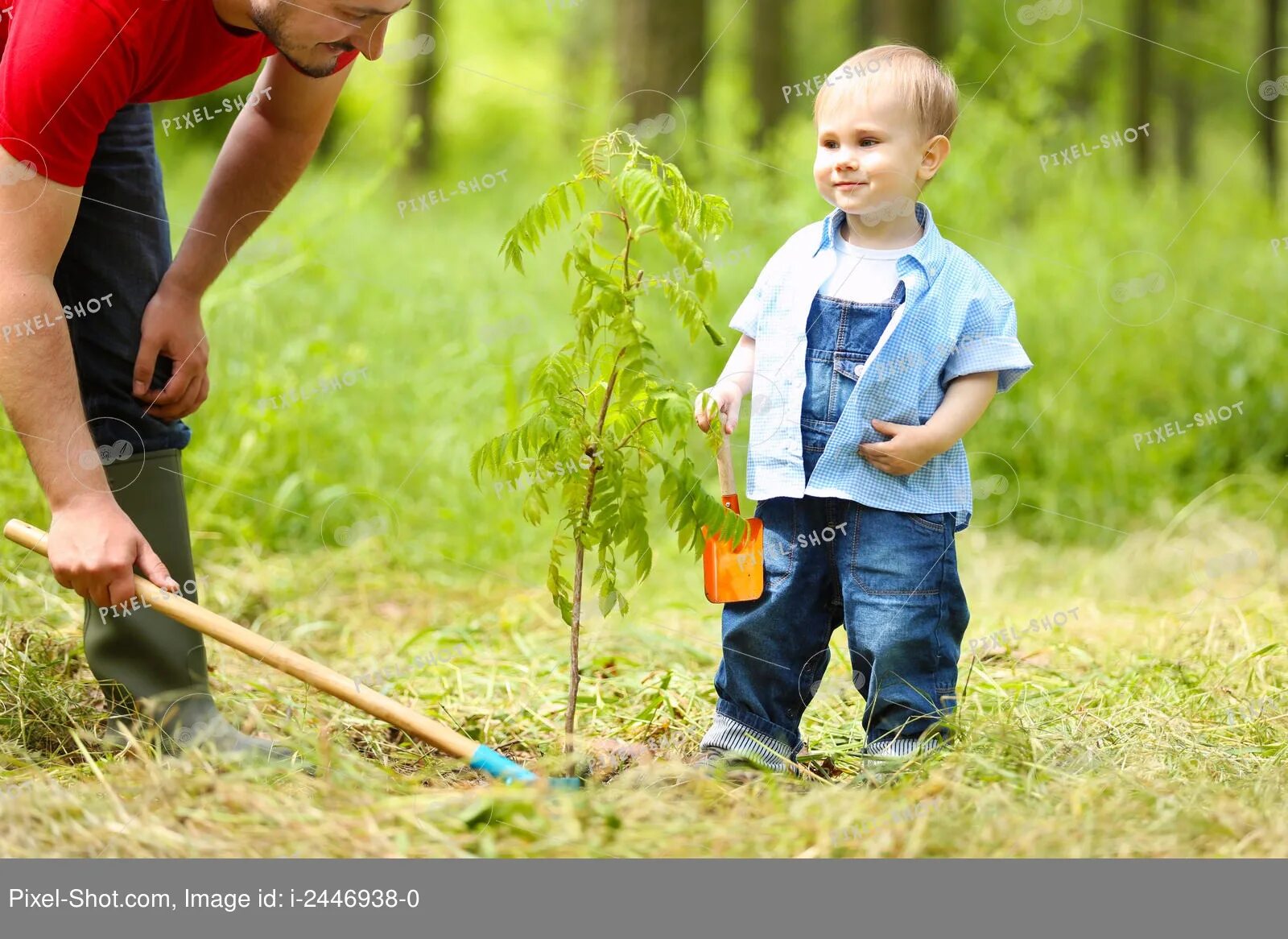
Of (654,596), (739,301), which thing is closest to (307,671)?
(654,596)

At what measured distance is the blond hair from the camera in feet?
7.18

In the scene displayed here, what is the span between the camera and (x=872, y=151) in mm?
2199

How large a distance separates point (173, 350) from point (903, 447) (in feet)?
4.77

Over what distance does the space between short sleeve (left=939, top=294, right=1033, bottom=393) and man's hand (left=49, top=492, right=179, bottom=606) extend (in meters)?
1.44

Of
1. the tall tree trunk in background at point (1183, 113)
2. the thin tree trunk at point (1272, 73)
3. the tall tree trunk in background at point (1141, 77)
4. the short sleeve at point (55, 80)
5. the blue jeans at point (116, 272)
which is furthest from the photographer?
the tall tree trunk in background at point (1183, 113)

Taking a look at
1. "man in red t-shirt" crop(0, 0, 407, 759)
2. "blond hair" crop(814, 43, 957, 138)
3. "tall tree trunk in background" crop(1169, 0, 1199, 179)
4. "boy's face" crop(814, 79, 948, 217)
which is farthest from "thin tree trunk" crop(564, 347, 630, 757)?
"tall tree trunk in background" crop(1169, 0, 1199, 179)

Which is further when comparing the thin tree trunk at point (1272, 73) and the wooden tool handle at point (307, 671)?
the thin tree trunk at point (1272, 73)

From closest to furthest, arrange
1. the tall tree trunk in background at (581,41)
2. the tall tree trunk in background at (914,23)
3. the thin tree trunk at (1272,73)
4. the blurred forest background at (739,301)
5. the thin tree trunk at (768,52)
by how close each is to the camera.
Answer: the blurred forest background at (739,301)
the tall tree trunk in background at (914,23)
the thin tree trunk at (1272,73)
the thin tree trunk at (768,52)
the tall tree trunk in background at (581,41)

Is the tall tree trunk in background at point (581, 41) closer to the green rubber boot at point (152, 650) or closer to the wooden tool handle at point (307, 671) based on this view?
the green rubber boot at point (152, 650)

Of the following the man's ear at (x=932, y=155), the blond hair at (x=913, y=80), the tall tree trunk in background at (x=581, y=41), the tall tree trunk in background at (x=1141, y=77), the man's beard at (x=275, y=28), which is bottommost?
the man's ear at (x=932, y=155)

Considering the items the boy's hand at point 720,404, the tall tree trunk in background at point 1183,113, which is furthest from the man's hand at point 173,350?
the tall tree trunk in background at point 1183,113

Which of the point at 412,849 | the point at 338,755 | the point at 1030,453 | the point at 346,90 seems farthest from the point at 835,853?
the point at 346,90

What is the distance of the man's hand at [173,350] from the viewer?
101 inches

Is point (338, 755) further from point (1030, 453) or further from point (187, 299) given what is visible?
point (1030, 453)
